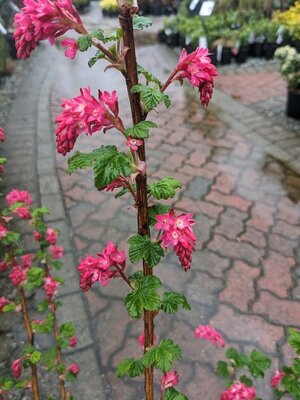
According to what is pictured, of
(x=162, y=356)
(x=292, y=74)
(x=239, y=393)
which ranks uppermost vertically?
(x=162, y=356)

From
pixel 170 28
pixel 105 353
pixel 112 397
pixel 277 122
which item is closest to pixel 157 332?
pixel 105 353

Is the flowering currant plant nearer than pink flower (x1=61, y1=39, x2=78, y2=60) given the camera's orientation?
No

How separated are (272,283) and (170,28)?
981 centimetres

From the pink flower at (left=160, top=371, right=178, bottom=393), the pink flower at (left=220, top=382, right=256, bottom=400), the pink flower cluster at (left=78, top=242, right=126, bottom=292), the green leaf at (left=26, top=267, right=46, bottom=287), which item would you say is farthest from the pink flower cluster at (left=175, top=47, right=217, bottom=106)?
the green leaf at (left=26, top=267, right=46, bottom=287)

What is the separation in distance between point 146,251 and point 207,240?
2.56 m

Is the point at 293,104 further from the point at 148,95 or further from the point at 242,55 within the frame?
the point at 148,95

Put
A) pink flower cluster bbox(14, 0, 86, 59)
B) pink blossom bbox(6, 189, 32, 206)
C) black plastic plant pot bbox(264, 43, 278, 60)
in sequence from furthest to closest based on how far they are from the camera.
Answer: black plastic plant pot bbox(264, 43, 278, 60), pink blossom bbox(6, 189, 32, 206), pink flower cluster bbox(14, 0, 86, 59)

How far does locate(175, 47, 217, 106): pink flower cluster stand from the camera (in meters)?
1.06

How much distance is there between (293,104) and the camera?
19.1 feet

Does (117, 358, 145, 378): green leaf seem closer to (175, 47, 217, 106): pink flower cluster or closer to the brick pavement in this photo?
(175, 47, 217, 106): pink flower cluster

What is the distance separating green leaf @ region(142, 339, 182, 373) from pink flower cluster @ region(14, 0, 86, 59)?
992 mm

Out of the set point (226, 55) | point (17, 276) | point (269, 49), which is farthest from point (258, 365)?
point (269, 49)

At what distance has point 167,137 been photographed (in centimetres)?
572

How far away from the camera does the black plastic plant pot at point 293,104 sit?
5.71 meters
